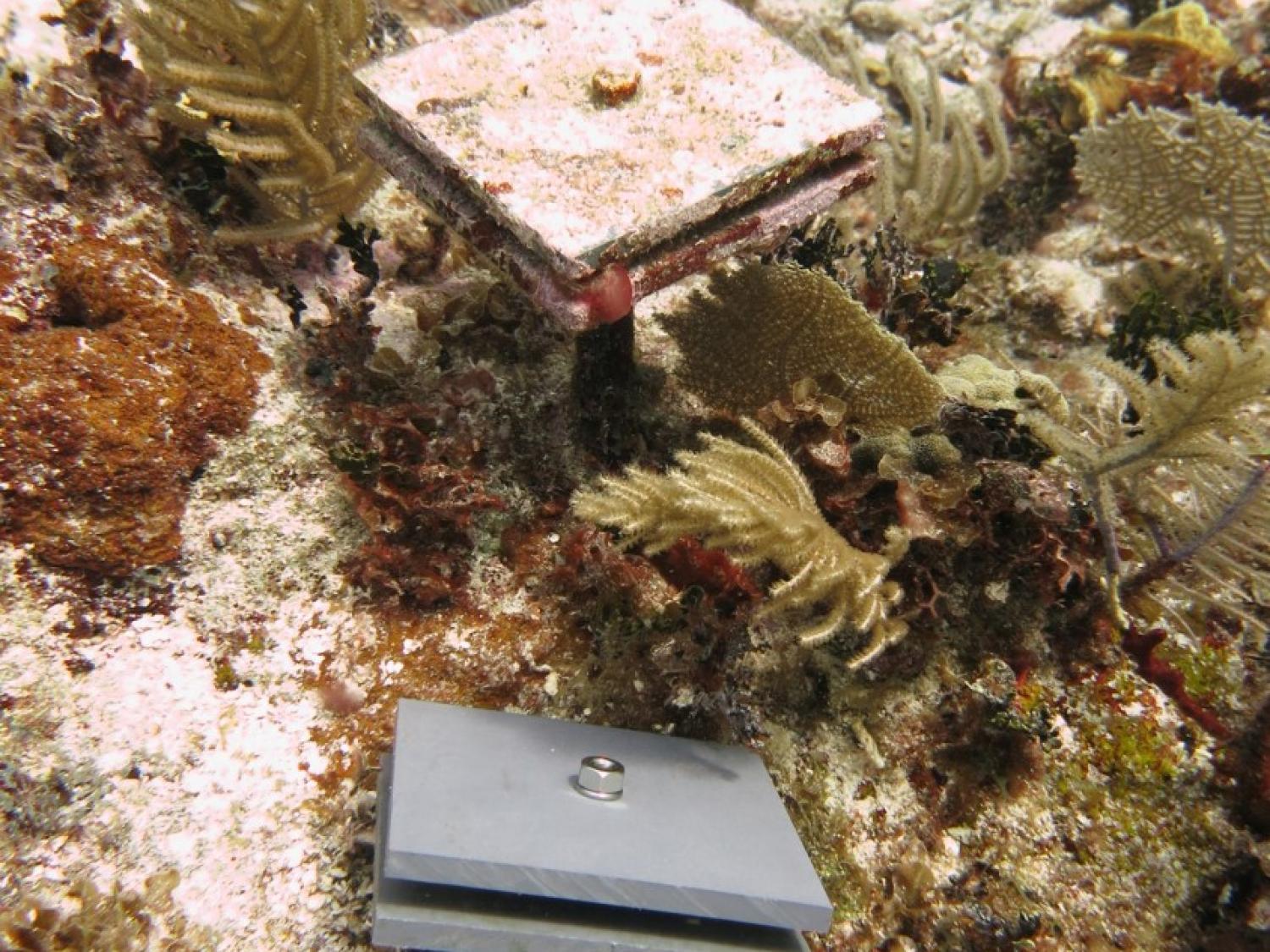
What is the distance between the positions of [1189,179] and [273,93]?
3609 mm

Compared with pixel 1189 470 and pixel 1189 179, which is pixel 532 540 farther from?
pixel 1189 179

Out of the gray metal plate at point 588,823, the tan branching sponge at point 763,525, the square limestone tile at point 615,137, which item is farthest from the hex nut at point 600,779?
the square limestone tile at point 615,137

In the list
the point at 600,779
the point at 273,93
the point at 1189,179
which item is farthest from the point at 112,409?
the point at 1189,179

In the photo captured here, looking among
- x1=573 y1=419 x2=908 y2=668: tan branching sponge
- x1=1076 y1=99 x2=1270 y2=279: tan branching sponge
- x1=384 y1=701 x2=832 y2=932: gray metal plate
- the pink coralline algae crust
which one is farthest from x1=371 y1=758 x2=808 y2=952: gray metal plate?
x1=1076 y1=99 x2=1270 y2=279: tan branching sponge

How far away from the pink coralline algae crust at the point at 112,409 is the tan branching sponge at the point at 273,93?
16.7 inches

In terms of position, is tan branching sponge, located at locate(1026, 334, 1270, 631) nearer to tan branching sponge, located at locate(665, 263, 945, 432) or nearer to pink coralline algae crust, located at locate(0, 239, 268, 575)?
tan branching sponge, located at locate(665, 263, 945, 432)

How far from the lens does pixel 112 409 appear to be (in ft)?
8.21

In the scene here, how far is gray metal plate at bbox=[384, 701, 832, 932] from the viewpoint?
190 cm

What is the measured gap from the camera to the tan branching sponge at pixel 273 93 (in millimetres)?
2732

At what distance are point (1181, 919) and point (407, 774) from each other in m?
2.46

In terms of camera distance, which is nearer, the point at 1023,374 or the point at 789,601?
the point at 789,601

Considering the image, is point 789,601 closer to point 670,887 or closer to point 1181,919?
point 670,887

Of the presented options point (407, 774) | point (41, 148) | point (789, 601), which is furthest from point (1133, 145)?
point (41, 148)

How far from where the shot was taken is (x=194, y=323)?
275 centimetres
